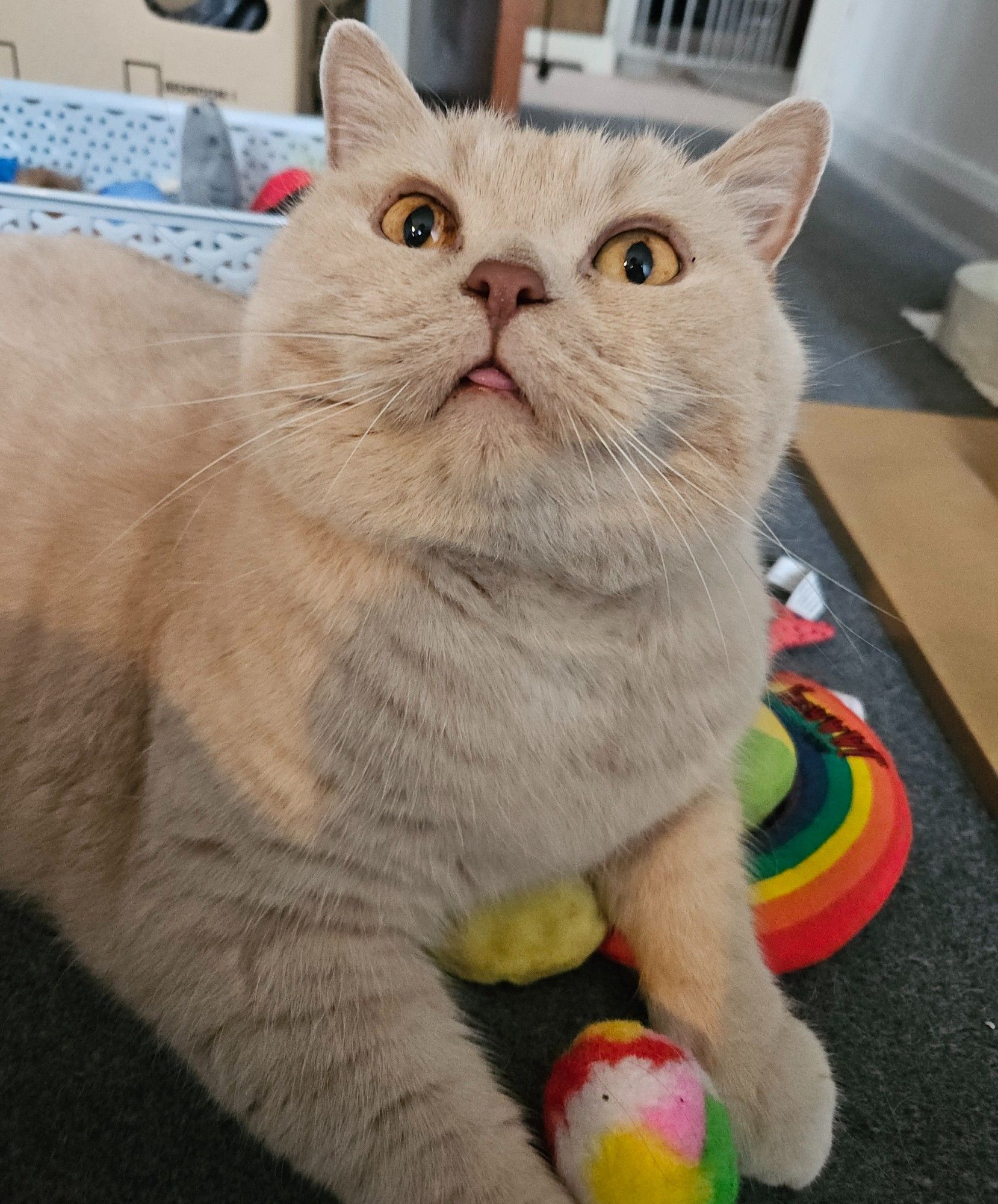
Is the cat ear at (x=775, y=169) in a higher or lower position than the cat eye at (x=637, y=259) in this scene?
higher

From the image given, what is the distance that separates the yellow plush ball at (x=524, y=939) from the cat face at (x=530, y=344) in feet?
1.16

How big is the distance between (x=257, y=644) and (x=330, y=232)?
1.09ft

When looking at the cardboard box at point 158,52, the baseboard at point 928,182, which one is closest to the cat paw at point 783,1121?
the cardboard box at point 158,52

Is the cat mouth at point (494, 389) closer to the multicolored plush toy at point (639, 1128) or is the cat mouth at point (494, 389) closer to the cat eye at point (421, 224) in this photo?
the cat eye at point (421, 224)

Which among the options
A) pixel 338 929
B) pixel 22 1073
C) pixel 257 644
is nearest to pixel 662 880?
pixel 338 929

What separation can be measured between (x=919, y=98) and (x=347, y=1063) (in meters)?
3.91

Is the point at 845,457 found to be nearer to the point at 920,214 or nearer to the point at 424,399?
the point at 424,399

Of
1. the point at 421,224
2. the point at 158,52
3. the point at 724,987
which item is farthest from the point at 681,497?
the point at 158,52

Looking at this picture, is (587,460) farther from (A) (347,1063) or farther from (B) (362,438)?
(A) (347,1063)

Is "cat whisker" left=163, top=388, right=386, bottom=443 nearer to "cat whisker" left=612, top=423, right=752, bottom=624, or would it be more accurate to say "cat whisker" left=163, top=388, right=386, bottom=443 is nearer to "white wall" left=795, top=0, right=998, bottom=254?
"cat whisker" left=612, top=423, right=752, bottom=624

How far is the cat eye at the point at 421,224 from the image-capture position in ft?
2.29

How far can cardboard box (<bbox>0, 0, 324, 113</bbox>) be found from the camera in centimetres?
212

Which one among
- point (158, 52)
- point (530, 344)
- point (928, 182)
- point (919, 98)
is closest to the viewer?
point (530, 344)

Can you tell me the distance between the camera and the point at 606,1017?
2.77 ft
